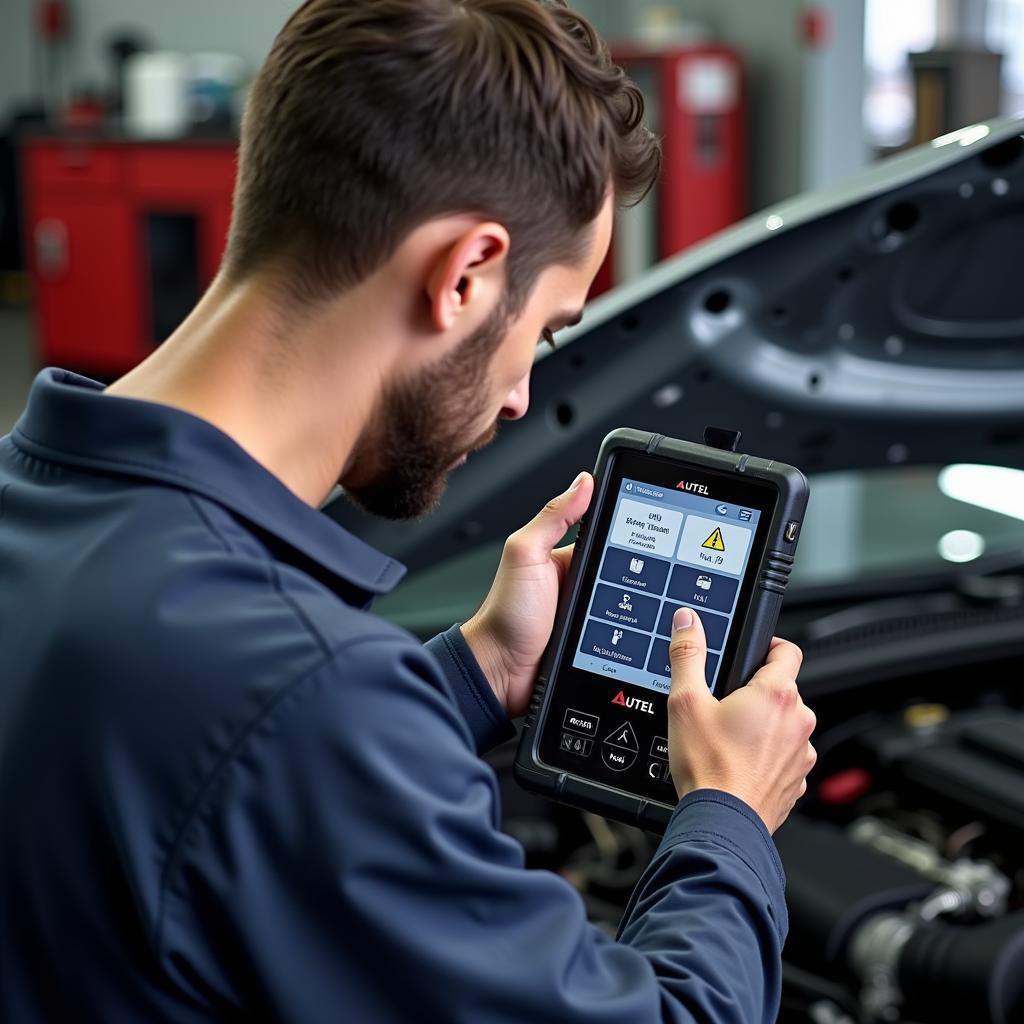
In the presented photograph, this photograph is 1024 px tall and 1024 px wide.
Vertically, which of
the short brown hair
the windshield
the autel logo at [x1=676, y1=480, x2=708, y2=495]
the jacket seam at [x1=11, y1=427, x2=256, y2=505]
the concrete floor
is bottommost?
the concrete floor

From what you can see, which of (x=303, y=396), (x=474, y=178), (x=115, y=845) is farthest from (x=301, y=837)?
(x=474, y=178)

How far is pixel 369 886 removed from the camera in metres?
0.71

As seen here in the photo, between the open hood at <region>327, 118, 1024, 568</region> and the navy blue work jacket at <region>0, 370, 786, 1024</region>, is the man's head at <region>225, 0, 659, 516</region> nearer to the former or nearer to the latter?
the navy blue work jacket at <region>0, 370, 786, 1024</region>

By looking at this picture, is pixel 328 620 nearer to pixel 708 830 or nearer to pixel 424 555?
pixel 708 830

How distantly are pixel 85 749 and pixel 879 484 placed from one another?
3.85 meters

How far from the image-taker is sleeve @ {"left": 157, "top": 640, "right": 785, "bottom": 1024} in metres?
0.70

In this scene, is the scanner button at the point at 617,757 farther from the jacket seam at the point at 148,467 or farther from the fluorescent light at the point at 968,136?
the fluorescent light at the point at 968,136

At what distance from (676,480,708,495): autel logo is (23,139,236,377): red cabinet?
462 cm

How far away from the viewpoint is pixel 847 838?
1.74m

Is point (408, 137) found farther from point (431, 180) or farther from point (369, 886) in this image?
point (369, 886)

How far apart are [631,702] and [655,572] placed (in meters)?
0.10

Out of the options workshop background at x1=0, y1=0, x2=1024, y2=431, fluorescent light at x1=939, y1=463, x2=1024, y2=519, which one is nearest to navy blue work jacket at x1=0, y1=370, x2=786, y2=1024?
fluorescent light at x1=939, y1=463, x2=1024, y2=519

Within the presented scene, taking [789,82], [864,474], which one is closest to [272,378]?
[864,474]

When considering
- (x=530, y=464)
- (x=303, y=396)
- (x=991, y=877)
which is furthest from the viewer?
(x=991, y=877)
